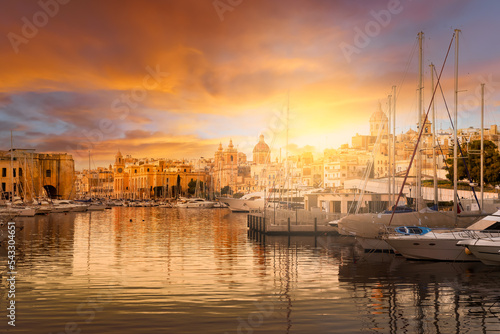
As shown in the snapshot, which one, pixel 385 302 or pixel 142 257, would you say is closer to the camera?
pixel 385 302

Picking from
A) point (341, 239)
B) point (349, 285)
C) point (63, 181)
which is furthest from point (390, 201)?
point (63, 181)

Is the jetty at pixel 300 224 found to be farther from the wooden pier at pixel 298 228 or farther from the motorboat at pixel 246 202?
the motorboat at pixel 246 202

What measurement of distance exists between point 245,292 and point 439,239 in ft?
42.3

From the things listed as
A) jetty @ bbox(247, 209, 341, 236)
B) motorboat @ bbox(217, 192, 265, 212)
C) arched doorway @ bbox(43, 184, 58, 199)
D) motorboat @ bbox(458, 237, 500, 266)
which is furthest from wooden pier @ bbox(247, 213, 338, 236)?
arched doorway @ bbox(43, 184, 58, 199)

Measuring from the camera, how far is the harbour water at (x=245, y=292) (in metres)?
17.2

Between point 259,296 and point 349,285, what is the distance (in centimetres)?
460

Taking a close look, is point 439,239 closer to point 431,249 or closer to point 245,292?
point 431,249

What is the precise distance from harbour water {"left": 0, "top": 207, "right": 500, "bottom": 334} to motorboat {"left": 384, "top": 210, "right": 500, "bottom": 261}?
581 millimetres

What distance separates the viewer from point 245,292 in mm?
22344

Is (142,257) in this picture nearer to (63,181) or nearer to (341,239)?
(341,239)

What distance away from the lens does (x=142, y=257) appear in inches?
1328

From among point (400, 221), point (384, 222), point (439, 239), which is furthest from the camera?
point (384, 222)

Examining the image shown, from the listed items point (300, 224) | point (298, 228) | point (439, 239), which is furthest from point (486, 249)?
point (300, 224)

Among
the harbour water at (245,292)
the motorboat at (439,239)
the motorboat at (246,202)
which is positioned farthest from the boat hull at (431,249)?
the motorboat at (246,202)
